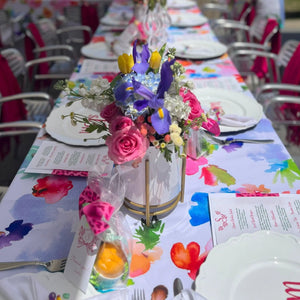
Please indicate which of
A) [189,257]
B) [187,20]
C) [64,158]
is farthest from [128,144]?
[187,20]

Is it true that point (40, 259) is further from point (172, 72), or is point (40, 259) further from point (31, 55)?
point (31, 55)

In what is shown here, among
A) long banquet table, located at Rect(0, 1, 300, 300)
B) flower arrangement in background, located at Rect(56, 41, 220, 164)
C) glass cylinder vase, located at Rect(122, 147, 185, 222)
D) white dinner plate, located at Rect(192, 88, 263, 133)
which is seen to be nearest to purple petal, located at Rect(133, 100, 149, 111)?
flower arrangement in background, located at Rect(56, 41, 220, 164)

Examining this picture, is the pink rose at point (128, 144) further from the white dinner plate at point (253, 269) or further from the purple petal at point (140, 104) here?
the white dinner plate at point (253, 269)

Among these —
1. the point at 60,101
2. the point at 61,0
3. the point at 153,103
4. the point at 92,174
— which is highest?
the point at 153,103

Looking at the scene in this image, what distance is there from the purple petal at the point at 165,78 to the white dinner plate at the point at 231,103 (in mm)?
525

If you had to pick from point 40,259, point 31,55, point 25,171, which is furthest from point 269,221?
point 31,55

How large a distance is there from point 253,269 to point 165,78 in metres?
0.40

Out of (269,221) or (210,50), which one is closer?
(269,221)

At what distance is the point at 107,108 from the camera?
0.73 m

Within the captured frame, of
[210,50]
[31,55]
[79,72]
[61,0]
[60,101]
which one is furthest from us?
[61,0]

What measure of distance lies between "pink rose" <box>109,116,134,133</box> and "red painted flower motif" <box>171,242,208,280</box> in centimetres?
29

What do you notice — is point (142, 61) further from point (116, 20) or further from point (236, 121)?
point (116, 20)

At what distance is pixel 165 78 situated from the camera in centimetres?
65

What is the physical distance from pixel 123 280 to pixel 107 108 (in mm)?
338
